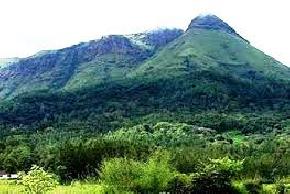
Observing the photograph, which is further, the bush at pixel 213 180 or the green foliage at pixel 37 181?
the bush at pixel 213 180

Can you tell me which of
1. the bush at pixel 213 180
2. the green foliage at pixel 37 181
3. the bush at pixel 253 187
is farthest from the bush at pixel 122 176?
the green foliage at pixel 37 181

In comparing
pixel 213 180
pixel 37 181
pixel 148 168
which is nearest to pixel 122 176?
pixel 148 168

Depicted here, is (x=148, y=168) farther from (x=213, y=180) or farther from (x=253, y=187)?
(x=253, y=187)

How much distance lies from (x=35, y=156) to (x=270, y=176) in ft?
207

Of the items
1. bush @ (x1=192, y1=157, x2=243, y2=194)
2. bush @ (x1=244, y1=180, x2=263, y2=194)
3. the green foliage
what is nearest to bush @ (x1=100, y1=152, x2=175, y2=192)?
bush @ (x1=192, y1=157, x2=243, y2=194)

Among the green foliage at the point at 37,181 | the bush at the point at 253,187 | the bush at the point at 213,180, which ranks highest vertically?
the green foliage at the point at 37,181

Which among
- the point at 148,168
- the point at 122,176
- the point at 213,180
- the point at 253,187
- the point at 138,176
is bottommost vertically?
the point at 253,187

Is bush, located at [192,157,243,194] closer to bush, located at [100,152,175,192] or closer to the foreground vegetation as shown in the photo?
the foreground vegetation

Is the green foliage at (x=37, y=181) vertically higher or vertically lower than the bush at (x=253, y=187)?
higher

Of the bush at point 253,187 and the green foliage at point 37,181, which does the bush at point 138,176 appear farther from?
the green foliage at point 37,181

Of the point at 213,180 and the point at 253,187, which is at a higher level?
the point at 213,180

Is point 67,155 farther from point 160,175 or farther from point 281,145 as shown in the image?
point 281,145

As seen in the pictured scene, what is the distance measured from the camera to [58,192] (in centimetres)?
9394

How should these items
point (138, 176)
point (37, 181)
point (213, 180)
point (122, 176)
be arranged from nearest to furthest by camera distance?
point (37, 181), point (213, 180), point (122, 176), point (138, 176)
